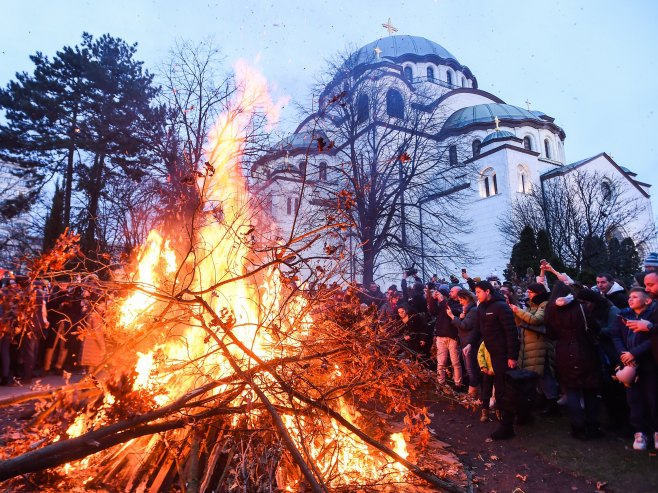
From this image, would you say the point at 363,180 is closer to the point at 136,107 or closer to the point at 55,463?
the point at 136,107

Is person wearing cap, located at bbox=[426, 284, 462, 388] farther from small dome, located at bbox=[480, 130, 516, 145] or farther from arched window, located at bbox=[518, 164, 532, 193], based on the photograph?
small dome, located at bbox=[480, 130, 516, 145]

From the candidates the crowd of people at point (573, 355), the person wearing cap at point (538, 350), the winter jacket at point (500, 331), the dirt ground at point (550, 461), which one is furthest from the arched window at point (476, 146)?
the dirt ground at point (550, 461)

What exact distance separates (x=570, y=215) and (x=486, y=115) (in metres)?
17.2

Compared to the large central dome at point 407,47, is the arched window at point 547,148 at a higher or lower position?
lower

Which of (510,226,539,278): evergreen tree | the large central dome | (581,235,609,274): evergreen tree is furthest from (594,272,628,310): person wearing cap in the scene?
the large central dome

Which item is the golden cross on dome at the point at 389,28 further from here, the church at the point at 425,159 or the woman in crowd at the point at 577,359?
the woman in crowd at the point at 577,359

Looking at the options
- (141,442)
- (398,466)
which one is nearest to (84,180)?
(141,442)

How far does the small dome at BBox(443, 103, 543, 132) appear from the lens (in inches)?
1531

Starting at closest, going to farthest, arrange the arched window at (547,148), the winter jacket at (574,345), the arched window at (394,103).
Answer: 1. the winter jacket at (574,345)
2. the arched window at (394,103)
3. the arched window at (547,148)

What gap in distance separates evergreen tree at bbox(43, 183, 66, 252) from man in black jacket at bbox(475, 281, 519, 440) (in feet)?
63.8

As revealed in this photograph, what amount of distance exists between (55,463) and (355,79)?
2215 cm

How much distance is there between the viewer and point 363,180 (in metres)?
20.2

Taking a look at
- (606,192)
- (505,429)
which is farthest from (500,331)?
(606,192)

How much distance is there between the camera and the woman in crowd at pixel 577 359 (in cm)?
564
